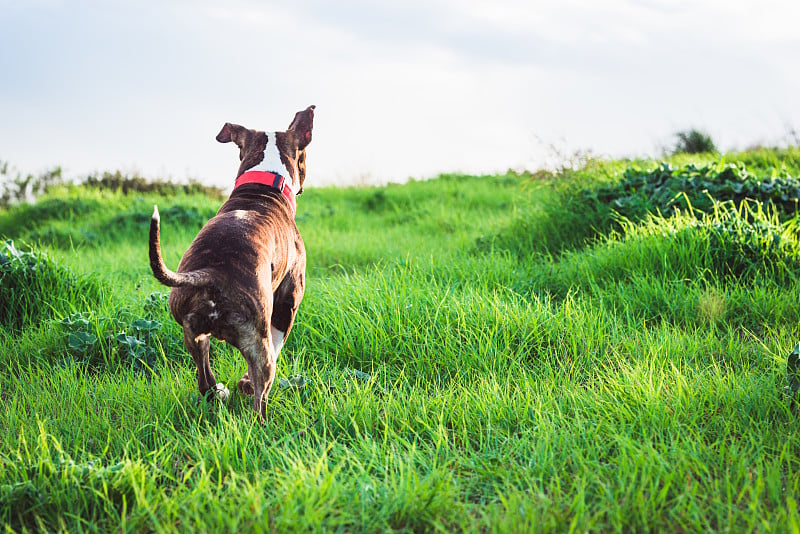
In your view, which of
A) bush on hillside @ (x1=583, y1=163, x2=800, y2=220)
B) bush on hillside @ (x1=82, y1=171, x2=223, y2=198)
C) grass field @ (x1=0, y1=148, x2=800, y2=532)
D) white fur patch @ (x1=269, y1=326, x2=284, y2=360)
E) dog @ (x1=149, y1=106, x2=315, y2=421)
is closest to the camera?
grass field @ (x1=0, y1=148, x2=800, y2=532)

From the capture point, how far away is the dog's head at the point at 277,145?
154 inches

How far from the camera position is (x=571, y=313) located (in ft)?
15.4

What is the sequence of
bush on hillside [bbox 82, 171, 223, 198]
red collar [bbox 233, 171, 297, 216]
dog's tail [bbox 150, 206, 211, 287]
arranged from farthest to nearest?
bush on hillside [bbox 82, 171, 223, 198] → red collar [bbox 233, 171, 297, 216] → dog's tail [bbox 150, 206, 211, 287]

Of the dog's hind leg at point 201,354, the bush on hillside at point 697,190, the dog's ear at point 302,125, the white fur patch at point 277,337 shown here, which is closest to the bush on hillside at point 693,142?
the bush on hillside at point 697,190

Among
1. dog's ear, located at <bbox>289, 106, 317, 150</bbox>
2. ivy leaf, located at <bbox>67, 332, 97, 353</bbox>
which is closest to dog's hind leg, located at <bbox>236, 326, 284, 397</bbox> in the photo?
dog's ear, located at <bbox>289, 106, 317, 150</bbox>

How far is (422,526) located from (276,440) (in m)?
1.08

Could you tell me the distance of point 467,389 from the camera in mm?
3695

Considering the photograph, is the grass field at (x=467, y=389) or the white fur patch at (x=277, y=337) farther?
the white fur patch at (x=277, y=337)

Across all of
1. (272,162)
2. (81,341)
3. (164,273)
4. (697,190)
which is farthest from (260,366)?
(697,190)

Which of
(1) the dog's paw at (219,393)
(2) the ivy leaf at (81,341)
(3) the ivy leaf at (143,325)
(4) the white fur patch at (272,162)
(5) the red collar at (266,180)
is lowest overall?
(2) the ivy leaf at (81,341)

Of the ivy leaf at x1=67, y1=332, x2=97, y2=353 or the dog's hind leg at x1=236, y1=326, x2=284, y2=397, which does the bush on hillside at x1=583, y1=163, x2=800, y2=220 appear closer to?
the dog's hind leg at x1=236, y1=326, x2=284, y2=397

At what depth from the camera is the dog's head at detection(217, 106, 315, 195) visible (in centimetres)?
390

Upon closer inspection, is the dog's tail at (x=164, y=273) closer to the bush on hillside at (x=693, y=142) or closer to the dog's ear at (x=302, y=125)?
the dog's ear at (x=302, y=125)

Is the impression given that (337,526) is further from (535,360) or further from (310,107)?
(310,107)
